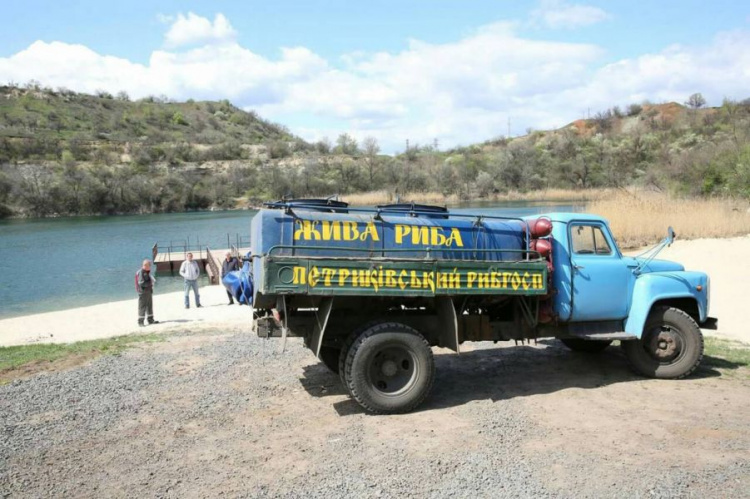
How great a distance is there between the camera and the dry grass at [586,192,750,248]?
23953mm

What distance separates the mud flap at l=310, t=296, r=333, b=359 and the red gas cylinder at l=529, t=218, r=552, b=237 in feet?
9.36

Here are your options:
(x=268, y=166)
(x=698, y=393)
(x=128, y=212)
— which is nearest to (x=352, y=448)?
(x=698, y=393)

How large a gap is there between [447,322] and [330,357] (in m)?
1.86

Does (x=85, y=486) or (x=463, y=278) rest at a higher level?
(x=463, y=278)

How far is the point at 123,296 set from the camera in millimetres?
24188

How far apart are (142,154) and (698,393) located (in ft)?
321

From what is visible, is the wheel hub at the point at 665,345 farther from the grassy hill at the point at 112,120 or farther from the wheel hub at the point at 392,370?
the grassy hill at the point at 112,120

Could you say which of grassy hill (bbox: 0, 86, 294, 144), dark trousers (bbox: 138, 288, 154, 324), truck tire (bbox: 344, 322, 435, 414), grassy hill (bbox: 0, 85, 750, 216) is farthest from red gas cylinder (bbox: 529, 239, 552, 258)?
grassy hill (bbox: 0, 86, 294, 144)

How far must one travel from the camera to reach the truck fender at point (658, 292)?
7938mm

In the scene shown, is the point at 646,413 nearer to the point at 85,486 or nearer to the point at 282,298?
the point at 282,298

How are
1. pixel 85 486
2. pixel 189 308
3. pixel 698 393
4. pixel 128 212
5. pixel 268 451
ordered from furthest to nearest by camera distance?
pixel 128 212, pixel 189 308, pixel 698 393, pixel 268 451, pixel 85 486

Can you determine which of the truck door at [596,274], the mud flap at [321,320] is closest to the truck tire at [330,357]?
the mud flap at [321,320]

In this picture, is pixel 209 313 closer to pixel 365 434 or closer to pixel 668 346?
Answer: pixel 365 434

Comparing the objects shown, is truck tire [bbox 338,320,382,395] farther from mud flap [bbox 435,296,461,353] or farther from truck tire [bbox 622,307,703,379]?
truck tire [bbox 622,307,703,379]
